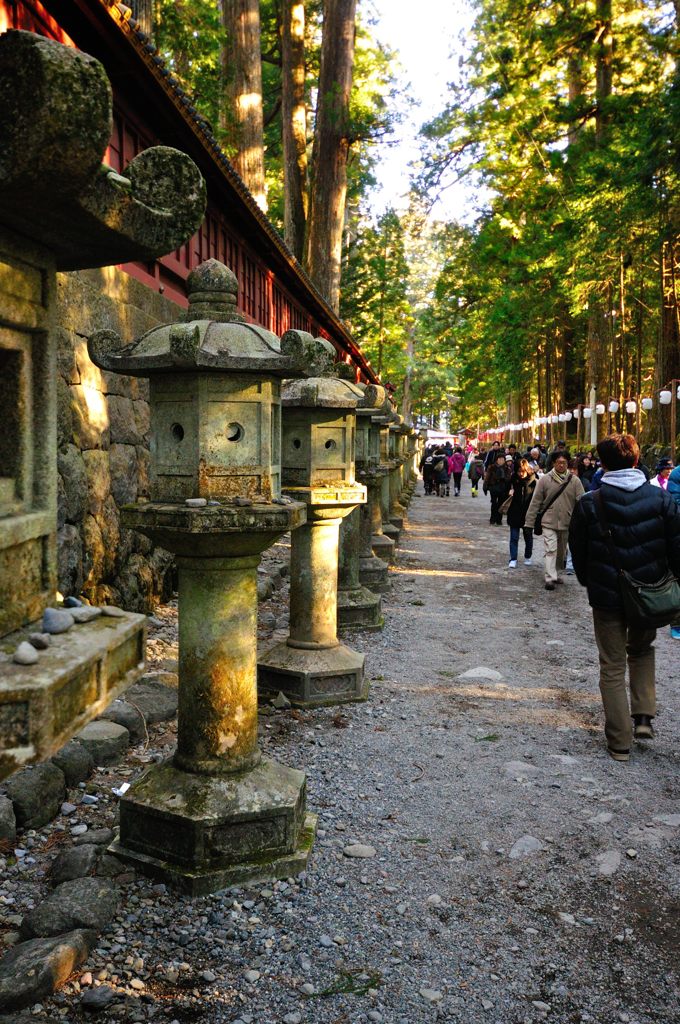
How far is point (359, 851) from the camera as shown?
4.02 meters

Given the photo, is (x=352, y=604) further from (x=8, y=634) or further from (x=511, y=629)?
(x=8, y=634)

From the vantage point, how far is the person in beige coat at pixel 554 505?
35.9 feet

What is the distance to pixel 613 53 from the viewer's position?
2111 cm

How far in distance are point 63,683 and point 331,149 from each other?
18131mm

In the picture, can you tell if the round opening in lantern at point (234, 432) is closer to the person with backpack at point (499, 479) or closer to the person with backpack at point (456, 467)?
the person with backpack at point (499, 479)

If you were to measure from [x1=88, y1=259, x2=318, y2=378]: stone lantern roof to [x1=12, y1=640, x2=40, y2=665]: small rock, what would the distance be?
2005mm

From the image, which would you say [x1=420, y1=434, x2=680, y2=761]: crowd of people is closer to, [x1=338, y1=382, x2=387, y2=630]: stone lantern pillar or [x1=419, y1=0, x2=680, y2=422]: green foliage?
[x1=338, y1=382, x2=387, y2=630]: stone lantern pillar

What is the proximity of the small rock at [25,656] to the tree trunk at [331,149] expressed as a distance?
683 inches

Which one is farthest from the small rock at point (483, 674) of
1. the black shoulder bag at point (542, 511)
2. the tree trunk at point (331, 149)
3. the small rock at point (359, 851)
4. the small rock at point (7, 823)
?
the tree trunk at point (331, 149)

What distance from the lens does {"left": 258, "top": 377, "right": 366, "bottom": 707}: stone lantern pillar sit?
6219 millimetres

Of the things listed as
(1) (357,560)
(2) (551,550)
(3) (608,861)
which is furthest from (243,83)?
(3) (608,861)

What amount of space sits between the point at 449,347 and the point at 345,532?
93.1 ft

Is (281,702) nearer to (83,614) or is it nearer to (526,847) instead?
(526,847)

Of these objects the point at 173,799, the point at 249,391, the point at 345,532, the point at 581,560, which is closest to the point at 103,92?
the point at 249,391
